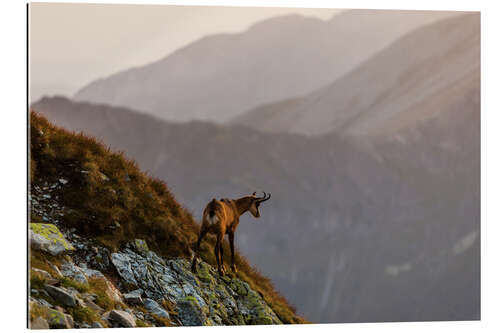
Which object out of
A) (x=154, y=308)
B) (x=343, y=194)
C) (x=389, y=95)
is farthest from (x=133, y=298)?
(x=343, y=194)

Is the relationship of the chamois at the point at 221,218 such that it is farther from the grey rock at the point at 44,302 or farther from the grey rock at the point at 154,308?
the grey rock at the point at 44,302

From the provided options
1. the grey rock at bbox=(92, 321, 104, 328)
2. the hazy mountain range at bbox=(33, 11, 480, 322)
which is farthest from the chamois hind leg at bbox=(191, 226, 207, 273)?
the hazy mountain range at bbox=(33, 11, 480, 322)

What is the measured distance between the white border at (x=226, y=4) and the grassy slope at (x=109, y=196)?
0.43 metres

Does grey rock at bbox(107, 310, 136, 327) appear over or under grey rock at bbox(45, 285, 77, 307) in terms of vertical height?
under

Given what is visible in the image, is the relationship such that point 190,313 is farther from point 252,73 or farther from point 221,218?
point 252,73

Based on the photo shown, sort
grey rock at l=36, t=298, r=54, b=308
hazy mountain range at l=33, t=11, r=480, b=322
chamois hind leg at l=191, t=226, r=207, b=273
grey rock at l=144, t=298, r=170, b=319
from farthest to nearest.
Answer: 1. hazy mountain range at l=33, t=11, r=480, b=322
2. chamois hind leg at l=191, t=226, r=207, b=273
3. grey rock at l=144, t=298, r=170, b=319
4. grey rock at l=36, t=298, r=54, b=308

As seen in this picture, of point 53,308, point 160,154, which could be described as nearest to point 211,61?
point 160,154

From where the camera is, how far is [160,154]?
223 ft

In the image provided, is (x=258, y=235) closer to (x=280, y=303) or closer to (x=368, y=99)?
(x=368, y=99)

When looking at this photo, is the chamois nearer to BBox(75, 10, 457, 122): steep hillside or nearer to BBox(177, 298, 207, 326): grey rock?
BBox(177, 298, 207, 326): grey rock

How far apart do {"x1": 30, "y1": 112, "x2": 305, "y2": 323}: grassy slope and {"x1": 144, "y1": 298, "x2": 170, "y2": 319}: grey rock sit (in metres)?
1.22

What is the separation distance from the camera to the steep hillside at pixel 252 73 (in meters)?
42.3

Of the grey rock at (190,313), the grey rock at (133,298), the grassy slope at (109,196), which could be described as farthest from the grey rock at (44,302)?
the grey rock at (190,313)

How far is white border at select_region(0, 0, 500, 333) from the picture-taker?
1245cm
